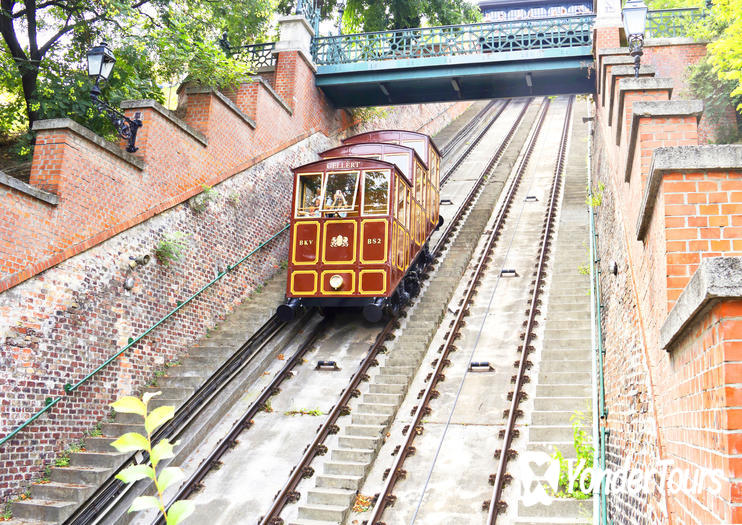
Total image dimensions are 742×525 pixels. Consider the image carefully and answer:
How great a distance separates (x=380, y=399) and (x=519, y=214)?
1001 centimetres

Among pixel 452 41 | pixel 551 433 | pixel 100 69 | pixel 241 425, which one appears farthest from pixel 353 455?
pixel 452 41

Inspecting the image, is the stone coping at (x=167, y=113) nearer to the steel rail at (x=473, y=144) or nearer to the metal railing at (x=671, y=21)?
the metal railing at (x=671, y=21)

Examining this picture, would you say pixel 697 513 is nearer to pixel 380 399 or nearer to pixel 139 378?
pixel 380 399

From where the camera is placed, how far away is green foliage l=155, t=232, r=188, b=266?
9.66m

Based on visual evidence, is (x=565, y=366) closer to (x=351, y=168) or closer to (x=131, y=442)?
(x=351, y=168)

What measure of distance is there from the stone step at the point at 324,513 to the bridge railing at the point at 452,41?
39.5 ft

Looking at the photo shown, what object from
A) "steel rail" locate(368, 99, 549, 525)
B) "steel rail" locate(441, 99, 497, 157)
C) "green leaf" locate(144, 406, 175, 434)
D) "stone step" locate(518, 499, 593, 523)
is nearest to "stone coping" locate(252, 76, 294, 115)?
"steel rail" locate(368, 99, 549, 525)

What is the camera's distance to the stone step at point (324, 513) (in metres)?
6.57

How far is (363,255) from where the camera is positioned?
421 inches

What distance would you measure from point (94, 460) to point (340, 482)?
3100 mm

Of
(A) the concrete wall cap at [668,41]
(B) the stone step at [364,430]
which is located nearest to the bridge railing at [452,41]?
(A) the concrete wall cap at [668,41]

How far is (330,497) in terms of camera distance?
6.85m

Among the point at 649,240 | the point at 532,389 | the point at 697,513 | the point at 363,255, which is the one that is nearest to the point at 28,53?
the point at 363,255

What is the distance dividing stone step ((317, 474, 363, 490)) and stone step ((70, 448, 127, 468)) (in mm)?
2591
